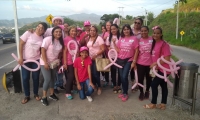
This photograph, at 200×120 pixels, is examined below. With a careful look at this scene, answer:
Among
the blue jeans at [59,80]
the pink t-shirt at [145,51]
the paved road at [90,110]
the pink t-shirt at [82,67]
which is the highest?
the pink t-shirt at [145,51]

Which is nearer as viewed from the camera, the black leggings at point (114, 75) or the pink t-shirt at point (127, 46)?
the pink t-shirt at point (127, 46)

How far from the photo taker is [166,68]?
4.11m

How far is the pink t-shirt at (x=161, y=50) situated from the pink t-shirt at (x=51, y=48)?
2.21 m

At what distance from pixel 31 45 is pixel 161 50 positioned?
2.93 metres

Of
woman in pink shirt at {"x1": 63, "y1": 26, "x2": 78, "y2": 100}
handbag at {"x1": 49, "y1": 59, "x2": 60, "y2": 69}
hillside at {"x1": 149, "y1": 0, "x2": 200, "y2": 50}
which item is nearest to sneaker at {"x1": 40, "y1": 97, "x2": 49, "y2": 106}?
woman in pink shirt at {"x1": 63, "y1": 26, "x2": 78, "y2": 100}

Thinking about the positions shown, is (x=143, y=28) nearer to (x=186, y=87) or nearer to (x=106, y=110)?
(x=186, y=87)

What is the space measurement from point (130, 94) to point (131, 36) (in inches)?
65.3

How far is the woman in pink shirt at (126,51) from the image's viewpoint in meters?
4.67

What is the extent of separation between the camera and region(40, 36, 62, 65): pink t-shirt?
451 centimetres

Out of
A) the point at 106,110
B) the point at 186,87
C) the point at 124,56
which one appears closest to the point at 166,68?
the point at 186,87

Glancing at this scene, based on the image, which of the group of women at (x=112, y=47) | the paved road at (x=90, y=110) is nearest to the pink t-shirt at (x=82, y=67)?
the group of women at (x=112, y=47)

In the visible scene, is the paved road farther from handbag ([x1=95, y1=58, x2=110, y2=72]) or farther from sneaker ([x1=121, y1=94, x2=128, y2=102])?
handbag ([x1=95, y1=58, x2=110, y2=72])

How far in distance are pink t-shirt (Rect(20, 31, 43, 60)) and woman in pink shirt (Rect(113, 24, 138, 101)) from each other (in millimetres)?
1934

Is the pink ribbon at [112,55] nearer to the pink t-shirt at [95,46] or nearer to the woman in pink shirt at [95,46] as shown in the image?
the woman in pink shirt at [95,46]
